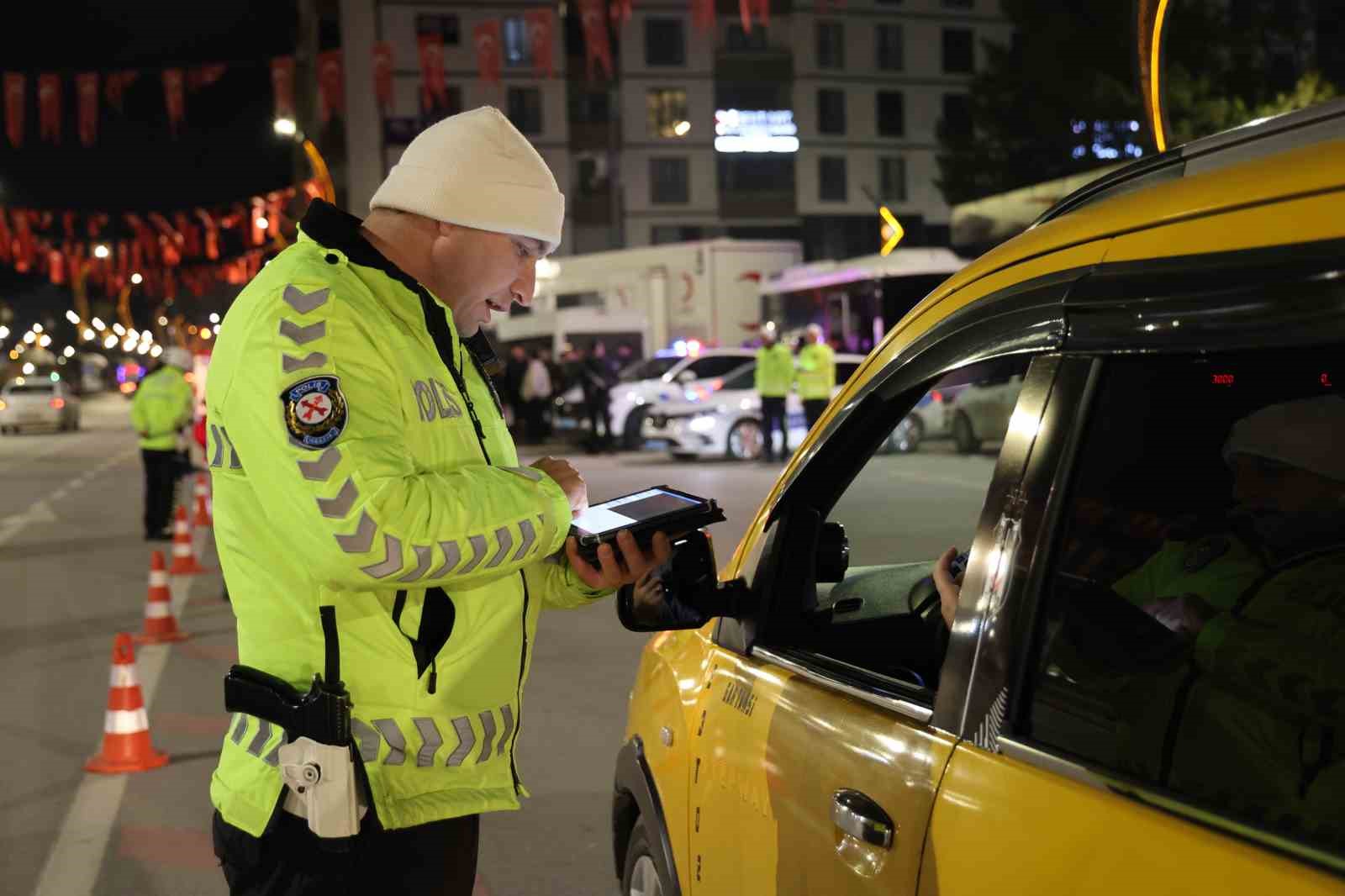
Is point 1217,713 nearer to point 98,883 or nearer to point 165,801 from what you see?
point 98,883

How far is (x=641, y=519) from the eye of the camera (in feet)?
8.55

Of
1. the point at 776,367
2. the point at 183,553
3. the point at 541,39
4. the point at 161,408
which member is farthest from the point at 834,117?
the point at 183,553

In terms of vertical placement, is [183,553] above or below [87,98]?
below

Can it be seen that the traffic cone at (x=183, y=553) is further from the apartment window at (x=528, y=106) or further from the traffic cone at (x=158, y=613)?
the apartment window at (x=528, y=106)

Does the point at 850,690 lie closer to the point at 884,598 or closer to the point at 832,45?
the point at 884,598

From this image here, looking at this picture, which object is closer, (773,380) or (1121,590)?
(1121,590)

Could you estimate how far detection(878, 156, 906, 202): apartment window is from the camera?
65312 millimetres

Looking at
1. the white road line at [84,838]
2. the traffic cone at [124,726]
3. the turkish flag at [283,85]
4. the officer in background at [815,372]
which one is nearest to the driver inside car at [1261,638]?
the white road line at [84,838]

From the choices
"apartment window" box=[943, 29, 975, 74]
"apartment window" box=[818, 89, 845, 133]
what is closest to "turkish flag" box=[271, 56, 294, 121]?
"apartment window" box=[818, 89, 845, 133]

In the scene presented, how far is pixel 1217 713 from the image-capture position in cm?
190

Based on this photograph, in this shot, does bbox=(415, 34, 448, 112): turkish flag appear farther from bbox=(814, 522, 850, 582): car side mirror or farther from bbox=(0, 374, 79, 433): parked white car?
bbox=(814, 522, 850, 582): car side mirror

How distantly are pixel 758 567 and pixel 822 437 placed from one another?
0.34 m

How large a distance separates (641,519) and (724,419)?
2035 centimetres

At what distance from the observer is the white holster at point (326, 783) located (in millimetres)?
2258
